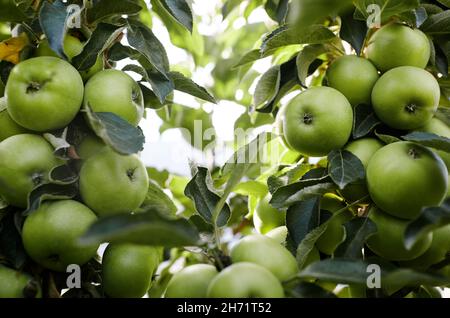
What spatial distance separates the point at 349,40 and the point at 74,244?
2.97ft

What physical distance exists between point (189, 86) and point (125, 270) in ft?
1.82

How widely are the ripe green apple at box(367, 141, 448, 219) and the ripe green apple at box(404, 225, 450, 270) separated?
0.35 ft

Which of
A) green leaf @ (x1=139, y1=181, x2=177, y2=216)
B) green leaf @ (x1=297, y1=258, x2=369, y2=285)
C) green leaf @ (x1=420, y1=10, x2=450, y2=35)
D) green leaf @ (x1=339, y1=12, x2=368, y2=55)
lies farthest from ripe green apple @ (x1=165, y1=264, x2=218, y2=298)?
green leaf @ (x1=420, y1=10, x2=450, y2=35)

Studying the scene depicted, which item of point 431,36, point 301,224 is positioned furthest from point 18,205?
point 431,36

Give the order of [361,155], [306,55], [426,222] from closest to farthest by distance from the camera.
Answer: [426,222] → [361,155] → [306,55]

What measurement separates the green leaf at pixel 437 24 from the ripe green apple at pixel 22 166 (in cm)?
104

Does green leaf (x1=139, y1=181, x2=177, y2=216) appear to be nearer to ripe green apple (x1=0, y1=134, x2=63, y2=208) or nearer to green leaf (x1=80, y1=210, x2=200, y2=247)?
ripe green apple (x1=0, y1=134, x2=63, y2=208)

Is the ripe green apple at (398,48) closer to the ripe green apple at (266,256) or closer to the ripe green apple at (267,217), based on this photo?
the ripe green apple at (267,217)

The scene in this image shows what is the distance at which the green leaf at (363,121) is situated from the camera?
1413 mm

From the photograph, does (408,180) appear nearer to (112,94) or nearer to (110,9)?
(112,94)

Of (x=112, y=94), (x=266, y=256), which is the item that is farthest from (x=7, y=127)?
(x=266, y=256)

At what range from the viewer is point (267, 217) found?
158 cm

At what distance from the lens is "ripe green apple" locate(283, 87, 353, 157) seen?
1400mm

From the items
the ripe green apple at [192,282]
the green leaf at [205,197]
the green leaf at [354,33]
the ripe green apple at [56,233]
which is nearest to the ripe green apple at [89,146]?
the ripe green apple at [56,233]
